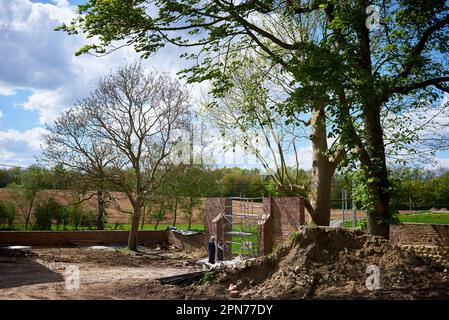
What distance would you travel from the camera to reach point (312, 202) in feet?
59.8

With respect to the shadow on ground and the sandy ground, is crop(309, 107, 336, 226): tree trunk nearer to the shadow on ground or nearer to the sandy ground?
the sandy ground

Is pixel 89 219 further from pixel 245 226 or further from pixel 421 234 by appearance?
pixel 421 234

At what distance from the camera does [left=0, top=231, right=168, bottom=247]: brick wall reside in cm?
3078

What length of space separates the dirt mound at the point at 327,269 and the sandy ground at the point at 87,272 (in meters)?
2.62

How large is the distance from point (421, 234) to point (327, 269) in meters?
8.09

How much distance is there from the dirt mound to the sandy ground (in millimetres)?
2623

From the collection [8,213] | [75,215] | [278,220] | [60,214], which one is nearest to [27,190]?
[8,213]

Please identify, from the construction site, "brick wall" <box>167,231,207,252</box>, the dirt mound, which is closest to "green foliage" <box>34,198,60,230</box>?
"brick wall" <box>167,231,207,252</box>

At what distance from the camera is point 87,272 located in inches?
795

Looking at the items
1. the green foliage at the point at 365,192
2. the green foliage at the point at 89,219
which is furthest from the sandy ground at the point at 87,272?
the green foliage at the point at 89,219

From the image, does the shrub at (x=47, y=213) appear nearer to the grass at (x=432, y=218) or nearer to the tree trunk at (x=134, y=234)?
the tree trunk at (x=134, y=234)

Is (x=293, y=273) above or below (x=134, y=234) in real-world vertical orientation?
above

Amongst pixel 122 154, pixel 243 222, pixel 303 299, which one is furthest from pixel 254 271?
pixel 122 154
